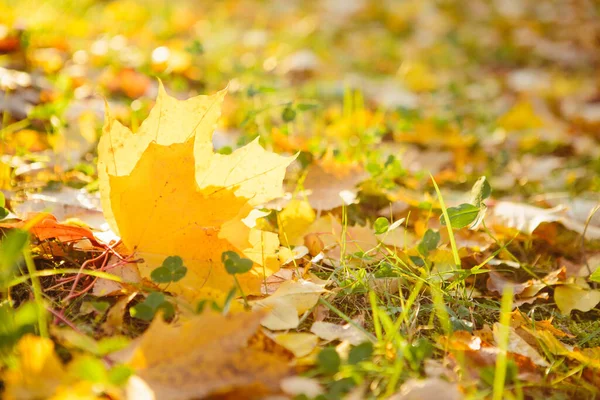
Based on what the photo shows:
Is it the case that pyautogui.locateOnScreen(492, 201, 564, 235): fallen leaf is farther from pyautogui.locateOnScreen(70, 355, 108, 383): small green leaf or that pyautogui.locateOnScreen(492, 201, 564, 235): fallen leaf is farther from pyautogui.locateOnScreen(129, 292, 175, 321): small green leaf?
pyautogui.locateOnScreen(70, 355, 108, 383): small green leaf

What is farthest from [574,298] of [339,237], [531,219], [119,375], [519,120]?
[519,120]

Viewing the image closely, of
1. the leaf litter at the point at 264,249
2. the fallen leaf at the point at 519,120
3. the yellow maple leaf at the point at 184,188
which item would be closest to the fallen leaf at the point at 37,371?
the leaf litter at the point at 264,249

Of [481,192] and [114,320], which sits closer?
[114,320]

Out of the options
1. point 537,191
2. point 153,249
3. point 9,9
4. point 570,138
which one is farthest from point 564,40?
point 153,249

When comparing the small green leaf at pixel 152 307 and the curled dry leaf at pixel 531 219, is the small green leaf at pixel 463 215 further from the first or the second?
the small green leaf at pixel 152 307

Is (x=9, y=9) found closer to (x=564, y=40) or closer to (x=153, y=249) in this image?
(x=153, y=249)

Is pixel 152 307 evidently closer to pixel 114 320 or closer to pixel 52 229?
pixel 114 320
